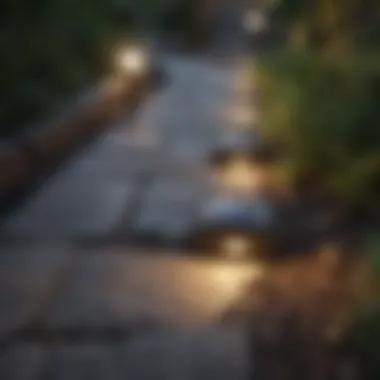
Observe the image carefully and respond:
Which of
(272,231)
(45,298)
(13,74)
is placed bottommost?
(45,298)

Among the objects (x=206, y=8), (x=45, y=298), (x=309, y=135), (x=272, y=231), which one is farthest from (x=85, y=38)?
(x=206, y=8)

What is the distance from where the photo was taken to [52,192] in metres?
11.5

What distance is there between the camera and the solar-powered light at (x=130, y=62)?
25203mm

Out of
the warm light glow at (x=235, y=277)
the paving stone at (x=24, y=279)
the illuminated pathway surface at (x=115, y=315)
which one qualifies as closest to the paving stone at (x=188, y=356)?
the illuminated pathway surface at (x=115, y=315)

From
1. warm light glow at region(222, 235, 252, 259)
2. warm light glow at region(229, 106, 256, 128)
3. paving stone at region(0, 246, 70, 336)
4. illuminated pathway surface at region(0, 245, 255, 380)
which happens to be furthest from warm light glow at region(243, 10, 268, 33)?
illuminated pathway surface at region(0, 245, 255, 380)

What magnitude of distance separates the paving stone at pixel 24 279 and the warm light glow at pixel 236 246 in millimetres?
1170

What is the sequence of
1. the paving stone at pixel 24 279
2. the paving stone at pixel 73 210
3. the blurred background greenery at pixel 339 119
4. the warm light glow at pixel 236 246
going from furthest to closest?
the paving stone at pixel 73 210 < the blurred background greenery at pixel 339 119 < the warm light glow at pixel 236 246 < the paving stone at pixel 24 279

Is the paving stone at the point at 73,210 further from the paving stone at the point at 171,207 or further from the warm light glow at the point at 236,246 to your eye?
the warm light glow at the point at 236,246

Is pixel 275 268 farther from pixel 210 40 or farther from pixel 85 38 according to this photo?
pixel 210 40

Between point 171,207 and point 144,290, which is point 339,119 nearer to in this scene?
point 171,207

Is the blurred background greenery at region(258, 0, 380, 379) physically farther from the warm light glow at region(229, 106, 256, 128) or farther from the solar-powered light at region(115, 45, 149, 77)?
the solar-powered light at region(115, 45, 149, 77)

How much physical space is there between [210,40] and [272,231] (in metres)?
39.1

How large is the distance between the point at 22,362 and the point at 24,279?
5.90 ft

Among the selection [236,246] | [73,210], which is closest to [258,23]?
[73,210]
